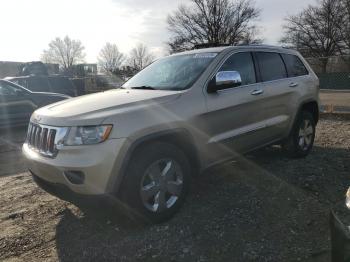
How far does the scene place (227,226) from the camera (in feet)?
12.6

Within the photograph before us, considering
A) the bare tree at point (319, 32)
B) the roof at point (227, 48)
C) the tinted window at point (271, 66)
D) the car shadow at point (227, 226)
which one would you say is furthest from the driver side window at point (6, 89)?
the bare tree at point (319, 32)

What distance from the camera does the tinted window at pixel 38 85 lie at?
13.3 metres

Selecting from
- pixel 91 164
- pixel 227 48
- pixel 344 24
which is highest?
pixel 344 24

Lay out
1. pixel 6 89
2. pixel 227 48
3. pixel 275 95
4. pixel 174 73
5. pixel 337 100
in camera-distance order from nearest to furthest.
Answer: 1. pixel 174 73
2. pixel 227 48
3. pixel 275 95
4. pixel 6 89
5. pixel 337 100

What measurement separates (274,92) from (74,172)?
3.08 m

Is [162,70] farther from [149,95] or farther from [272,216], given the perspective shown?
[272,216]

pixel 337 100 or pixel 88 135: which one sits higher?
pixel 88 135

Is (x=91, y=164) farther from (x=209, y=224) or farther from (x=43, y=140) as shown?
(x=209, y=224)

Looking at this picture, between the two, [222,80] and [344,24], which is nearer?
[222,80]

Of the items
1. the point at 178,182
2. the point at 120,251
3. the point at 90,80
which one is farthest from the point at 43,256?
the point at 90,80

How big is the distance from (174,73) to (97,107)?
4.34ft

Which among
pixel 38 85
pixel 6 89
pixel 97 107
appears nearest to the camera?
pixel 97 107

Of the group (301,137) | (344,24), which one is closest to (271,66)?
(301,137)

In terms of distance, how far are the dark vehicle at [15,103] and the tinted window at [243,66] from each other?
7133 mm
